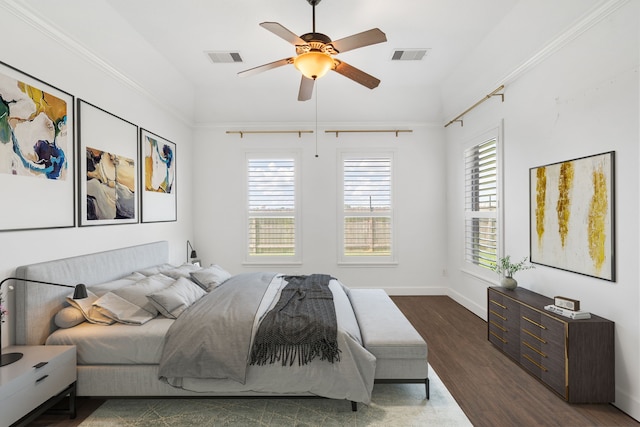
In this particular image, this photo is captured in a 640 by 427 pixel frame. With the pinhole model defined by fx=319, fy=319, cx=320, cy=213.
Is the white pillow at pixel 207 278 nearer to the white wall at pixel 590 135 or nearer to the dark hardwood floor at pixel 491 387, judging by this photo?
the dark hardwood floor at pixel 491 387

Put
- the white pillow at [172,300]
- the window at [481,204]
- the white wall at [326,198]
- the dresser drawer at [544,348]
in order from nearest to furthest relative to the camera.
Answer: the dresser drawer at [544,348] → the white pillow at [172,300] → the window at [481,204] → the white wall at [326,198]

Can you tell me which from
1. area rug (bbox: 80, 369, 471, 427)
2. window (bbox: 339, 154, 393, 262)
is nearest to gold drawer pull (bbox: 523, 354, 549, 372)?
area rug (bbox: 80, 369, 471, 427)

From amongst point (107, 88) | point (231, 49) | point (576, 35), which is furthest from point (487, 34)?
point (107, 88)

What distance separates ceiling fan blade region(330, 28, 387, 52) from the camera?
231 centimetres

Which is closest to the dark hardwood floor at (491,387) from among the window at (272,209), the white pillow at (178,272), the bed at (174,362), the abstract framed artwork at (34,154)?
the bed at (174,362)

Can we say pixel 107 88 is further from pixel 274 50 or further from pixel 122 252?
pixel 274 50

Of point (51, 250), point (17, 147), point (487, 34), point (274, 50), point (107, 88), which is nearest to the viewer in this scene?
point (17, 147)

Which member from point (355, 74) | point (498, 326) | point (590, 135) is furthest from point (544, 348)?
point (355, 74)

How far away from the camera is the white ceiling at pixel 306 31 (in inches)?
123

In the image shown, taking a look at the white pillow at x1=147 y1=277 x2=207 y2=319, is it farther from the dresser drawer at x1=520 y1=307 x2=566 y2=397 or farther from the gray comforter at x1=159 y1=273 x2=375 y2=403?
the dresser drawer at x1=520 y1=307 x2=566 y2=397

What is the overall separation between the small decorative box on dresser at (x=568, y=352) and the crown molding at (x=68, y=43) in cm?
446

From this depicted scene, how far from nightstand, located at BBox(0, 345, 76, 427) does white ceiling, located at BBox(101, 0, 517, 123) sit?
307cm

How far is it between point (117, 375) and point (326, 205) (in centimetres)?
368

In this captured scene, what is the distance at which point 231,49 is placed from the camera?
3.94m
